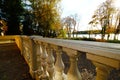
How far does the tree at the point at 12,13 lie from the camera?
56.3ft

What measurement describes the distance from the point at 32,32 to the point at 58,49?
18.1 metres

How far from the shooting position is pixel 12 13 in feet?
57.0

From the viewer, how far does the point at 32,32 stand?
19.0 meters

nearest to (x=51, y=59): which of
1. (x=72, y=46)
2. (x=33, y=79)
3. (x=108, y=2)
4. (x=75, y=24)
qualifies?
(x=72, y=46)

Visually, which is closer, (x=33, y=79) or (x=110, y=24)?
(x=33, y=79)

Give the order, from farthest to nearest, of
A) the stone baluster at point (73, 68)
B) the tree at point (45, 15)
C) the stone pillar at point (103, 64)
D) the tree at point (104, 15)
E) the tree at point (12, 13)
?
the tree at point (104, 15)
the tree at point (45, 15)
the tree at point (12, 13)
the stone baluster at point (73, 68)
the stone pillar at point (103, 64)

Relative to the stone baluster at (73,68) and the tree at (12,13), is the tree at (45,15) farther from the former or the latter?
the stone baluster at (73,68)

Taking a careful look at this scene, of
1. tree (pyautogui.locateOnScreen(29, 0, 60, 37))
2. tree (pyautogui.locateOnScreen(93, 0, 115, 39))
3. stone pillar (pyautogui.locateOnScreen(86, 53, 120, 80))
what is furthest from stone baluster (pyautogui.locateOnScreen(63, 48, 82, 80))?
tree (pyautogui.locateOnScreen(93, 0, 115, 39))

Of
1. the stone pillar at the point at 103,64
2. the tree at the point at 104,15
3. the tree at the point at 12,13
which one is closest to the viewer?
the stone pillar at the point at 103,64

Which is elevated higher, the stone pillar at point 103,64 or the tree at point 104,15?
the tree at point 104,15

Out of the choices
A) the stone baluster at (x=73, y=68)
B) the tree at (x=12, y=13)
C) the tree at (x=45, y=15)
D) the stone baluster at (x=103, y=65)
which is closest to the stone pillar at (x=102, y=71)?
the stone baluster at (x=103, y=65)

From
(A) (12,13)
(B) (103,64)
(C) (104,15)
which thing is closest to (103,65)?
(B) (103,64)

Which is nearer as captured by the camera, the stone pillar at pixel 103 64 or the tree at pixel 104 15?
the stone pillar at pixel 103 64

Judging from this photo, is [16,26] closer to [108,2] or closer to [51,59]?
[108,2]
